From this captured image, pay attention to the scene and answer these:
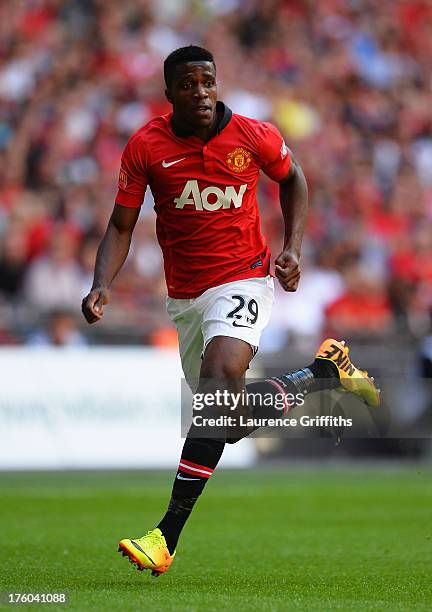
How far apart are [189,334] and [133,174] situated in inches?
37.1

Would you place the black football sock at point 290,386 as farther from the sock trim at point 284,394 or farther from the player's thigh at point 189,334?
the player's thigh at point 189,334

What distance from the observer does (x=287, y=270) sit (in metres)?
6.17

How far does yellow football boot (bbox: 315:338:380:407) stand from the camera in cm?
688

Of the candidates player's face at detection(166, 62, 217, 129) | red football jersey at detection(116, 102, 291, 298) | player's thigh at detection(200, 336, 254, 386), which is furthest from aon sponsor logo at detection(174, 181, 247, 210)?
player's thigh at detection(200, 336, 254, 386)

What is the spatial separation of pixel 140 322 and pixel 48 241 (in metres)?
1.60

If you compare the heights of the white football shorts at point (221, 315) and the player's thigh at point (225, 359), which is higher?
the white football shorts at point (221, 315)

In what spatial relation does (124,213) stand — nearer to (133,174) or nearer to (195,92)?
(133,174)

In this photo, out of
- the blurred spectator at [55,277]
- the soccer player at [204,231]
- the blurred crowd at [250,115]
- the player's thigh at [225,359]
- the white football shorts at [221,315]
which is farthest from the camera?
the blurred crowd at [250,115]

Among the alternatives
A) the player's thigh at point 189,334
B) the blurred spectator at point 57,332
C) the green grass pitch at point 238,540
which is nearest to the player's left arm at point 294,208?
the player's thigh at point 189,334

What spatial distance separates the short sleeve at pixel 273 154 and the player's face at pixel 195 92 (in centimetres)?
39

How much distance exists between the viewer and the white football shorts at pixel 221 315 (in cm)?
625

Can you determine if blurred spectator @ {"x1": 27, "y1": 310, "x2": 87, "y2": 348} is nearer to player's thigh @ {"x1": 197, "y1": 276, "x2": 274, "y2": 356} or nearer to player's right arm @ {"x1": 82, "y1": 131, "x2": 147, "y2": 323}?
player's right arm @ {"x1": 82, "y1": 131, "x2": 147, "y2": 323}

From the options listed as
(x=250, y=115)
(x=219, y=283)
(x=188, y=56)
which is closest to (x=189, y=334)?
(x=219, y=283)

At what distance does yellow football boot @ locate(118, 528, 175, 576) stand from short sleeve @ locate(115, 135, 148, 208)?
1773 mm
